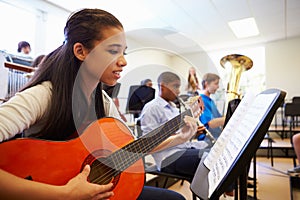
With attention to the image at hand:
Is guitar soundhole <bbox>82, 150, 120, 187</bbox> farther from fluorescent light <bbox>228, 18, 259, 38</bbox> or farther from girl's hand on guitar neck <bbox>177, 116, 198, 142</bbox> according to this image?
fluorescent light <bbox>228, 18, 259, 38</bbox>

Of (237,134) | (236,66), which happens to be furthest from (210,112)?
(237,134)

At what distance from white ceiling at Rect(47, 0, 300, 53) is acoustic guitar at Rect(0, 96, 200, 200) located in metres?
2.66

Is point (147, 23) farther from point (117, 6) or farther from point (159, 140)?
point (159, 140)

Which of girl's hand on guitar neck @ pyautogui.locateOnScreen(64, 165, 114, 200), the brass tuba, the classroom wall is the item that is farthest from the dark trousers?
the classroom wall

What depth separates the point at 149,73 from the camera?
1.25 metres

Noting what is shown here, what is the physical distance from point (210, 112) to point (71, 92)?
5.57 ft

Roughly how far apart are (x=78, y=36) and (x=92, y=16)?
0.08 meters

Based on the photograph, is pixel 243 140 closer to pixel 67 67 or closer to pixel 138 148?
pixel 138 148

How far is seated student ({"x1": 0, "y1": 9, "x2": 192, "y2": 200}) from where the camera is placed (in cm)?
57

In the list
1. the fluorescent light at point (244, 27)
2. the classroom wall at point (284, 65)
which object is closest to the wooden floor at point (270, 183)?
the fluorescent light at point (244, 27)

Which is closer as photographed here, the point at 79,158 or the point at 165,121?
the point at 79,158

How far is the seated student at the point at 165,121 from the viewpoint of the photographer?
131 cm

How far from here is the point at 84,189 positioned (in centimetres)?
60

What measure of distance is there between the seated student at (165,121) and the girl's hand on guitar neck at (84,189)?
0.69 metres
